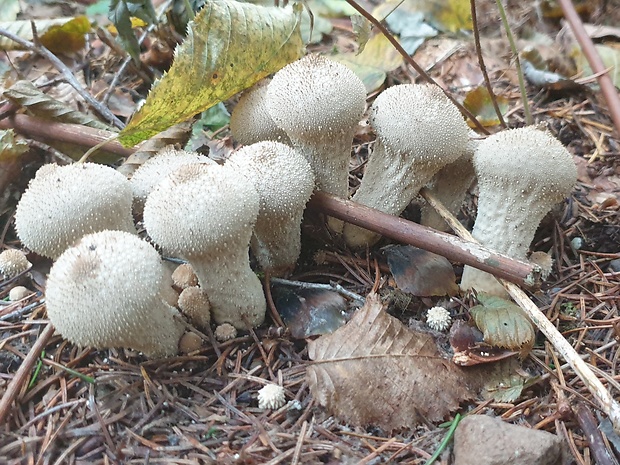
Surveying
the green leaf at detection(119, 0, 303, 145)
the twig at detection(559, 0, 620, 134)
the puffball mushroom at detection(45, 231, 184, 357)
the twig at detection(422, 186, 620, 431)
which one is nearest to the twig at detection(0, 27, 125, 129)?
the green leaf at detection(119, 0, 303, 145)

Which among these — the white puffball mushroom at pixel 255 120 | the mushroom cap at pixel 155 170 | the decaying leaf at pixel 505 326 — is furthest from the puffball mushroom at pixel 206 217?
the decaying leaf at pixel 505 326

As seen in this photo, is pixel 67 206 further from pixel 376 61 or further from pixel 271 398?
pixel 376 61

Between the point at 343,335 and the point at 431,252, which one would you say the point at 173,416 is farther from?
the point at 431,252

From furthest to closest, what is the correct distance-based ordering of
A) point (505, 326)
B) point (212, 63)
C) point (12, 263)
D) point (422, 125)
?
1. point (12, 263)
2. point (212, 63)
3. point (422, 125)
4. point (505, 326)

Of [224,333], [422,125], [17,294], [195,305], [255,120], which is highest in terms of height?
[422,125]

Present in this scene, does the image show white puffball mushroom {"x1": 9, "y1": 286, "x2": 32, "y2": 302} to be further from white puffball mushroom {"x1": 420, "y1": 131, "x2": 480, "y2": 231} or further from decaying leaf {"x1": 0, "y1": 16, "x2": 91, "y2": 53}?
decaying leaf {"x1": 0, "y1": 16, "x2": 91, "y2": 53}

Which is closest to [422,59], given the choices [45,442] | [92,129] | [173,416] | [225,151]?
[225,151]

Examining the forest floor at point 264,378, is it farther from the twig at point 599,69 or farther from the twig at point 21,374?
the twig at point 599,69

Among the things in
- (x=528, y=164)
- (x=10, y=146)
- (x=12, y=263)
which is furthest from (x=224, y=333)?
(x=10, y=146)
